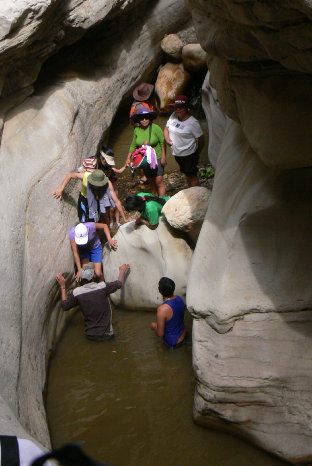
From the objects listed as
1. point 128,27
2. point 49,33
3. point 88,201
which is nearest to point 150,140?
point 88,201

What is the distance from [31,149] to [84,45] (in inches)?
126

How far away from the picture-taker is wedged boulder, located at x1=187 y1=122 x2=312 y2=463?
418 cm

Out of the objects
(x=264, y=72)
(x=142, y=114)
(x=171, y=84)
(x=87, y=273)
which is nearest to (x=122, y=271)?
(x=87, y=273)

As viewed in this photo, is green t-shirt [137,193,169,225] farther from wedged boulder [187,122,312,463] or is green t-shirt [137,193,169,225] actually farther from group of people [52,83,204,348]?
wedged boulder [187,122,312,463]

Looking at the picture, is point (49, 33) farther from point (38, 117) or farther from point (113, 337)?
point (113, 337)

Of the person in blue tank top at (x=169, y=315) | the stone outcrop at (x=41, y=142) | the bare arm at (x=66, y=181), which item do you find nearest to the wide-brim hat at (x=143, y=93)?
the stone outcrop at (x=41, y=142)

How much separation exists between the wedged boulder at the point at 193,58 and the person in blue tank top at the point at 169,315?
619cm

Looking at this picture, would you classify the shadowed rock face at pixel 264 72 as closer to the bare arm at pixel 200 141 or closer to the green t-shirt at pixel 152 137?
the bare arm at pixel 200 141

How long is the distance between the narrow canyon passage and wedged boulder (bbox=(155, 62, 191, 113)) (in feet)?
18.6

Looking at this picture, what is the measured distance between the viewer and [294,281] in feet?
14.0

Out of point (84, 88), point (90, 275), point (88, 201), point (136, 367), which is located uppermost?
point (84, 88)

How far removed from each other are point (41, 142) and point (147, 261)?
2.18 meters

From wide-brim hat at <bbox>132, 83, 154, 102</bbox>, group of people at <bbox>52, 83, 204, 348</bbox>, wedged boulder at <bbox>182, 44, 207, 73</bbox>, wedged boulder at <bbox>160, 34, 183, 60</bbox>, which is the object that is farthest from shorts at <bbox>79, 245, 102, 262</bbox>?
wedged boulder at <bbox>160, 34, 183, 60</bbox>

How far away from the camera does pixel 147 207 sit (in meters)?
6.30
